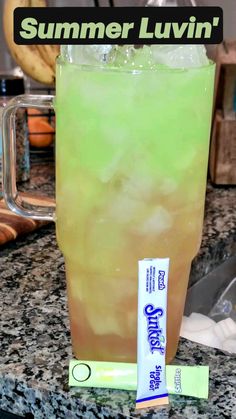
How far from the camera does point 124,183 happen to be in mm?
521

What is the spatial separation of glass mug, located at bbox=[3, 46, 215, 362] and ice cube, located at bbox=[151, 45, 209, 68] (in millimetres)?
11

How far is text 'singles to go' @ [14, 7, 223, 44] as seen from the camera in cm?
50

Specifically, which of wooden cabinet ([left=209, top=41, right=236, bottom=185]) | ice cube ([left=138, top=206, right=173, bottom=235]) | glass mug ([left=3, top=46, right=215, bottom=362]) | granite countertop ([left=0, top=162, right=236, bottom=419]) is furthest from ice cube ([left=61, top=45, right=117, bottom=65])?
wooden cabinet ([left=209, top=41, right=236, bottom=185])

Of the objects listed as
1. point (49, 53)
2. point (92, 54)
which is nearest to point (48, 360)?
point (92, 54)

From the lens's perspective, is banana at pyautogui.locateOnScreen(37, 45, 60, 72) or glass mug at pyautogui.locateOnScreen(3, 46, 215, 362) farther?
banana at pyautogui.locateOnScreen(37, 45, 60, 72)

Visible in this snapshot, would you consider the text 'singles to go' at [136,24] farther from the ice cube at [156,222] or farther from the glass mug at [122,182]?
the ice cube at [156,222]

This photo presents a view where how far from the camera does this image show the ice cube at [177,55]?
1.68 ft

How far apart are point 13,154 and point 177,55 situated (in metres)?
0.19

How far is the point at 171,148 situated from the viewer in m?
0.51

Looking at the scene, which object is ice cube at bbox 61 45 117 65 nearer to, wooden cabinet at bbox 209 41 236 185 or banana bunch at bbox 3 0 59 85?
banana bunch at bbox 3 0 59 85

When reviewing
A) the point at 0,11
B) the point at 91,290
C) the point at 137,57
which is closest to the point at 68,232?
the point at 91,290

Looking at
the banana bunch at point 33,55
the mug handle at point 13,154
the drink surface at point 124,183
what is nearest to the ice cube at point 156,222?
the drink surface at point 124,183

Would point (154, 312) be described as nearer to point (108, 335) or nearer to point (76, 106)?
point (108, 335)

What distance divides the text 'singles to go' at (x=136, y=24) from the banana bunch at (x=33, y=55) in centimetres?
57
